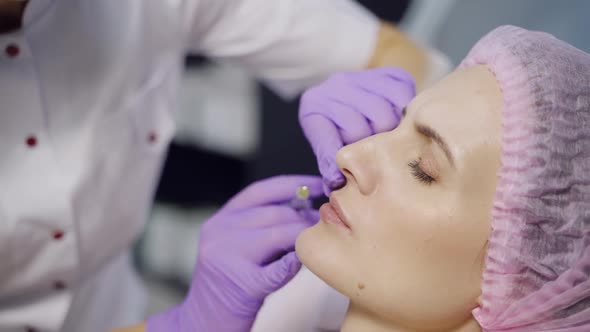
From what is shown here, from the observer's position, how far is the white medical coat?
3.17ft

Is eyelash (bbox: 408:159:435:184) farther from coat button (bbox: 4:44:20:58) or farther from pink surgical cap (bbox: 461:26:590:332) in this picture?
coat button (bbox: 4:44:20:58)

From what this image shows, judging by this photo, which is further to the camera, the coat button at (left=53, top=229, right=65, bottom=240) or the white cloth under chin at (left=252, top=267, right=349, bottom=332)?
the coat button at (left=53, top=229, right=65, bottom=240)

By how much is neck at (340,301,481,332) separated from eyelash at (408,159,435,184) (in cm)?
16

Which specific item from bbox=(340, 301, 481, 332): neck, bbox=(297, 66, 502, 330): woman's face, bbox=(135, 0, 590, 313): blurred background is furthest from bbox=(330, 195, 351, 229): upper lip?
bbox=(135, 0, 590, 313): blurred background

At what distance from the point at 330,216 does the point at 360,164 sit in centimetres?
7

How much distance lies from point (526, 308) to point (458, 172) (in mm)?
152

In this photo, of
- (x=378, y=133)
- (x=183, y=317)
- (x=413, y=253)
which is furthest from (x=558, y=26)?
(x=183, y=317)

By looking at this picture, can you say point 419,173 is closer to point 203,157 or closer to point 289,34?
point 289,34

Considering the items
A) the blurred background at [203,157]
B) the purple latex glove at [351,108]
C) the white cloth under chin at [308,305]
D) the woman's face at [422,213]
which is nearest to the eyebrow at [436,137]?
the woman's face at [422,213]

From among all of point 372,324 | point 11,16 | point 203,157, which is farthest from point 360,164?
point 203,157

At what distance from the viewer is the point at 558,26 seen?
118cm

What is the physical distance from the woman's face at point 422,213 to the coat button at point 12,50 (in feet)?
1.69

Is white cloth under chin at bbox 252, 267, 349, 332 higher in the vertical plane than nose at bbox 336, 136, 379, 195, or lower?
lower

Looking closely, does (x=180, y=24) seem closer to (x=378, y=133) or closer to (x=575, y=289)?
(x=378, y=133)
